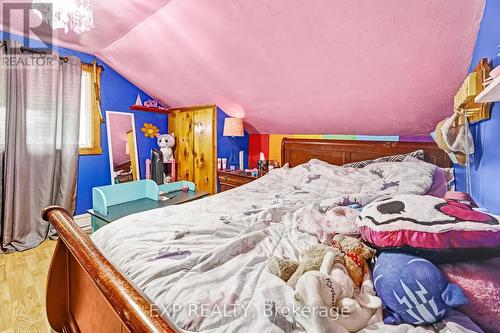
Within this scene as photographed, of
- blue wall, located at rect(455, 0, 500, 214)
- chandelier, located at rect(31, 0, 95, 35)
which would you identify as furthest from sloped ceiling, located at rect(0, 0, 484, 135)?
chandelier, located at rect(31, 0, 95, 35)

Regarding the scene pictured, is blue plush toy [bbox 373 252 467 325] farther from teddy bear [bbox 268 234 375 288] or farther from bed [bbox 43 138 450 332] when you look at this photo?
bed [bbox 43 138 450 332]

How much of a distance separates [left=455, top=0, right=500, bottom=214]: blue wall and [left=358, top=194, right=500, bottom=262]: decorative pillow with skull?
496mm

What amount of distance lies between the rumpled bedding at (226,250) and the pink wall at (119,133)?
2.27 m

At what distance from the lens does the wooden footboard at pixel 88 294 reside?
0.67m

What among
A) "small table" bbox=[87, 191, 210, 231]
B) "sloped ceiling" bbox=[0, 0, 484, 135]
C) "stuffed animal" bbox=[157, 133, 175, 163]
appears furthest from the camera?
"stuffed animal" bbox=[157, 133, 175, 163]

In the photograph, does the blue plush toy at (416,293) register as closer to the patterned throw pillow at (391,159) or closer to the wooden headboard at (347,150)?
the patterned throw pillow at (391,159)

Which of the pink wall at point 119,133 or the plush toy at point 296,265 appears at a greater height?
the pink wall at point 119,133

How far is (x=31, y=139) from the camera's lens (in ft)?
9.04

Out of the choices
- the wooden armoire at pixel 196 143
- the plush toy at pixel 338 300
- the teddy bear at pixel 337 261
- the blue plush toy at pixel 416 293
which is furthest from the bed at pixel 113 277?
the wooden armoire at pixel 196 143

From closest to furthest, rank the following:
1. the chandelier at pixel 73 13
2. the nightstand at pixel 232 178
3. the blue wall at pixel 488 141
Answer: the blue wall at pixel 488 141 → the chandelier at pixel 73 13 → the nightstand at pixel 232 178

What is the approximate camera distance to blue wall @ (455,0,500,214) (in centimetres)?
113

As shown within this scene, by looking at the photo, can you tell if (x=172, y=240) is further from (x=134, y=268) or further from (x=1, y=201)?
(x=1, y=201)

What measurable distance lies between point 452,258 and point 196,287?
76 centimetres

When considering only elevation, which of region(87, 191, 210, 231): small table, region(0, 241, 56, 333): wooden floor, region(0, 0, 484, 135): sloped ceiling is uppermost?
region(0, 0, 484, 135): sloped ceiling
